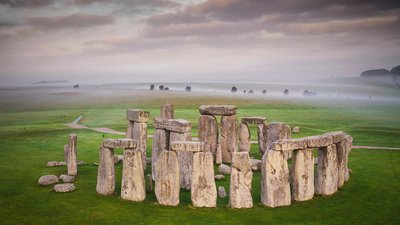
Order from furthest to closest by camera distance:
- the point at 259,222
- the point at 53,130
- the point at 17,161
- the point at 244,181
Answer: the point at 53,130
the point at 17,161
the point at 244,181
the point at 259,222

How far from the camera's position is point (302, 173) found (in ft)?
50.5

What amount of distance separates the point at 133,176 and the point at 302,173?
21.2 feet

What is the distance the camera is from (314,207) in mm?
→ 14852

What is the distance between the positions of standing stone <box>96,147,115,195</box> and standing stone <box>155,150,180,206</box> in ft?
7.44

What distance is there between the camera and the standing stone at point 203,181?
1438 centimetres

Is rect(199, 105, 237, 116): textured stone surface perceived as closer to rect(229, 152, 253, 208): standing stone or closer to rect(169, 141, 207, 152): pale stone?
rect(169, 141, 207, 152): pale stone

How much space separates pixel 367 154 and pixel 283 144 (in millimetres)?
12721

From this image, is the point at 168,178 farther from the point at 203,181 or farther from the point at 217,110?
the point at 217,110

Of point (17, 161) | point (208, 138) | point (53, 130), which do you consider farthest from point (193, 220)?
point (53, 130)

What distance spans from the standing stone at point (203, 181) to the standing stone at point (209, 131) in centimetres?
822

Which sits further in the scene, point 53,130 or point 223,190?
point 53,130

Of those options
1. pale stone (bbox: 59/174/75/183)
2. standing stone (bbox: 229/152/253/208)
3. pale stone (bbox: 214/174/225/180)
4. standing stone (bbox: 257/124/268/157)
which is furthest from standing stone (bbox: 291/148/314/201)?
pale stone (bbox: 59/174/75/183)

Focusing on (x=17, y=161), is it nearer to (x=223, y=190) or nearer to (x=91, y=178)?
(x=91, y=178)

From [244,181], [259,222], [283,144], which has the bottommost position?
[259,222]
